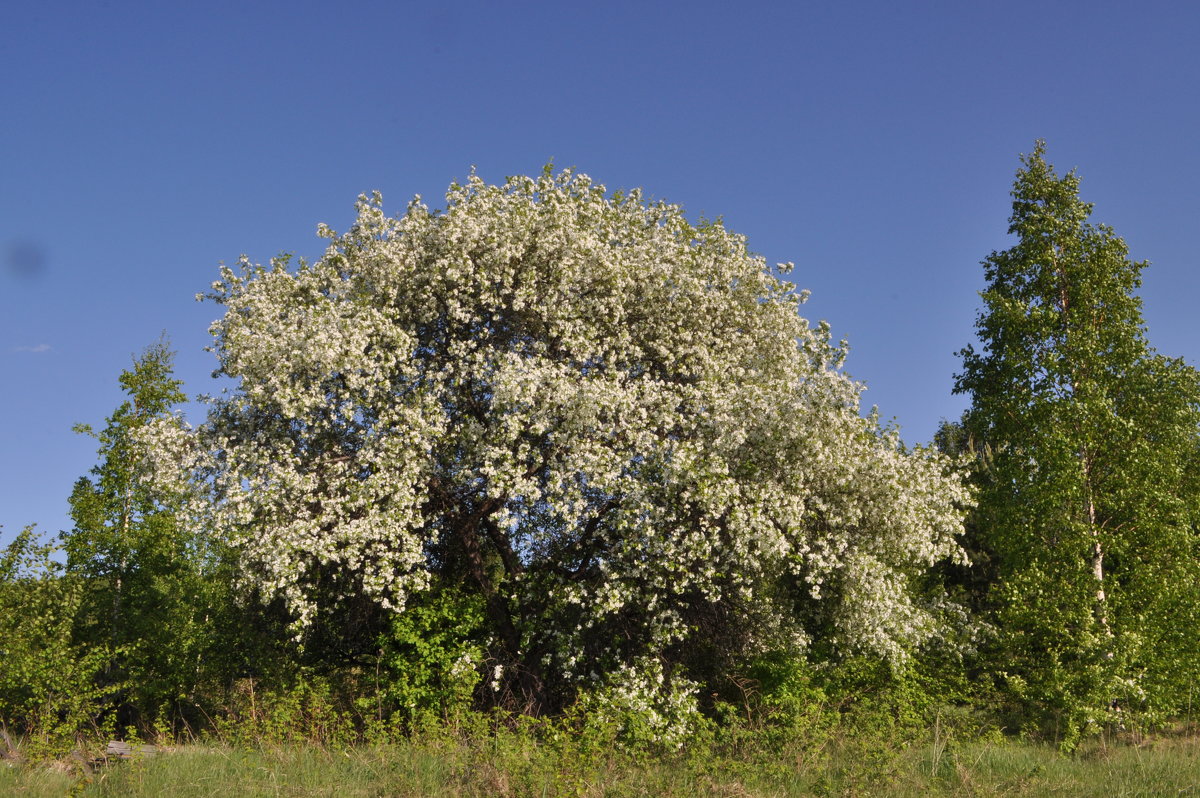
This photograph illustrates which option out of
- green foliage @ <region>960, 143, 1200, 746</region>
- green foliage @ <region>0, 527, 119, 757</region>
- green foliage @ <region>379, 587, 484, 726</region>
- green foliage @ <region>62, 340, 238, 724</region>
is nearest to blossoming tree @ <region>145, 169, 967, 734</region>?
green foliage @ <region>379, 587, 484, 726</region>

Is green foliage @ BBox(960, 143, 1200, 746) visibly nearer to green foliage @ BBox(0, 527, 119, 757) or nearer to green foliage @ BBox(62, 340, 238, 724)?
green foliage @ BBox(0, 527, 119, 757)

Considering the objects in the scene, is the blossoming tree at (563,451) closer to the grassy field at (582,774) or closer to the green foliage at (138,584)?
the grassy field at (582,774)

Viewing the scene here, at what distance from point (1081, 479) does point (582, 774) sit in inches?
660

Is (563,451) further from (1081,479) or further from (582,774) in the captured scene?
(1081,479)

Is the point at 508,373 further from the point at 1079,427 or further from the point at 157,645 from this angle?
the point at 157,645

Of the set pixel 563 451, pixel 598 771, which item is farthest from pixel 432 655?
pixel 598 771

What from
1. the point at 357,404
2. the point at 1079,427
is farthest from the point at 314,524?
the point at 1079,427

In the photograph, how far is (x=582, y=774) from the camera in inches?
441

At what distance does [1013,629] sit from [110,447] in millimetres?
34921

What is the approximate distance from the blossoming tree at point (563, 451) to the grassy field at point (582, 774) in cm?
457

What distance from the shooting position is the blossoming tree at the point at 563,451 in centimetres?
1803

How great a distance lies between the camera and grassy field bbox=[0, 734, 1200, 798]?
11164 mm

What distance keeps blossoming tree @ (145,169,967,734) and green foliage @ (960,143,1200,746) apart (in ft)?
11.1

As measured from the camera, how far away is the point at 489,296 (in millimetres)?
20016
